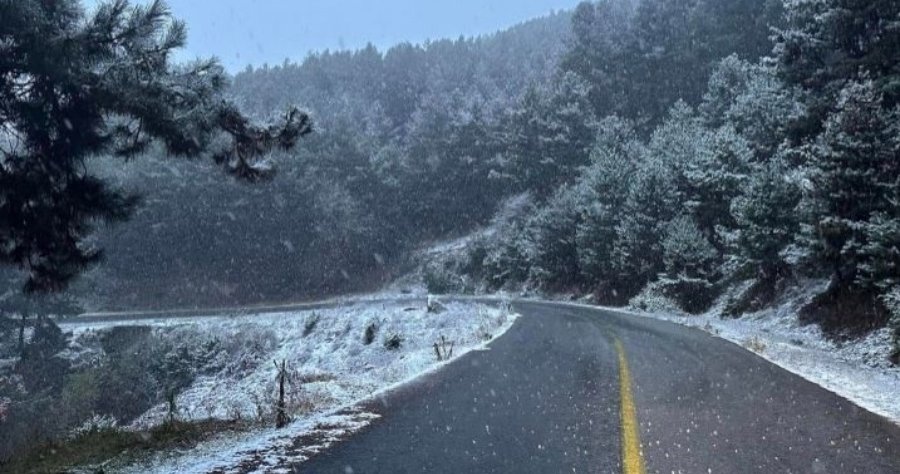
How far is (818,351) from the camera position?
51.6 feet

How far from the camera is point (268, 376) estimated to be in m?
25.4

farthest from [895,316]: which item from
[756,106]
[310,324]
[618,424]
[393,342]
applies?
[756,106]

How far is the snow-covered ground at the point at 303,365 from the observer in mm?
7238

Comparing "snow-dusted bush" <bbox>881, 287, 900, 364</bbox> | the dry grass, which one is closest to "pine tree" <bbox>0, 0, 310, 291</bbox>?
the dry grass

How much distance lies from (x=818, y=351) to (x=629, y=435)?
11142 millimetres

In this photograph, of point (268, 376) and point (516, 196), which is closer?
point (268, 376)

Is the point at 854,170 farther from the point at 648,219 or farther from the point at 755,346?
the point at 648,219

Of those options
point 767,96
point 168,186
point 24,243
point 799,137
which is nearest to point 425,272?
point 168,186

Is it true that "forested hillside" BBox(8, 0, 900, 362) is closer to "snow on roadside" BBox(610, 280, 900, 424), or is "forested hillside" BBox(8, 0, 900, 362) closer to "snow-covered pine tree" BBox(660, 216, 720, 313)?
"snow-covered pine tree" BBox(660, 216, 720, 313)

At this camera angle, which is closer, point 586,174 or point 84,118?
point 84,118

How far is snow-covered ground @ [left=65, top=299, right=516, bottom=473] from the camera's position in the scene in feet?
23.7

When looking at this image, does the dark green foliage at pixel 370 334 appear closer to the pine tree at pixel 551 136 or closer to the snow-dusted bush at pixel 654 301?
the snow-dusted bush at pixel 654 301

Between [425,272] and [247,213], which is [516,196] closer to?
[425,272]

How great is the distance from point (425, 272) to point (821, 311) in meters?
43.7
